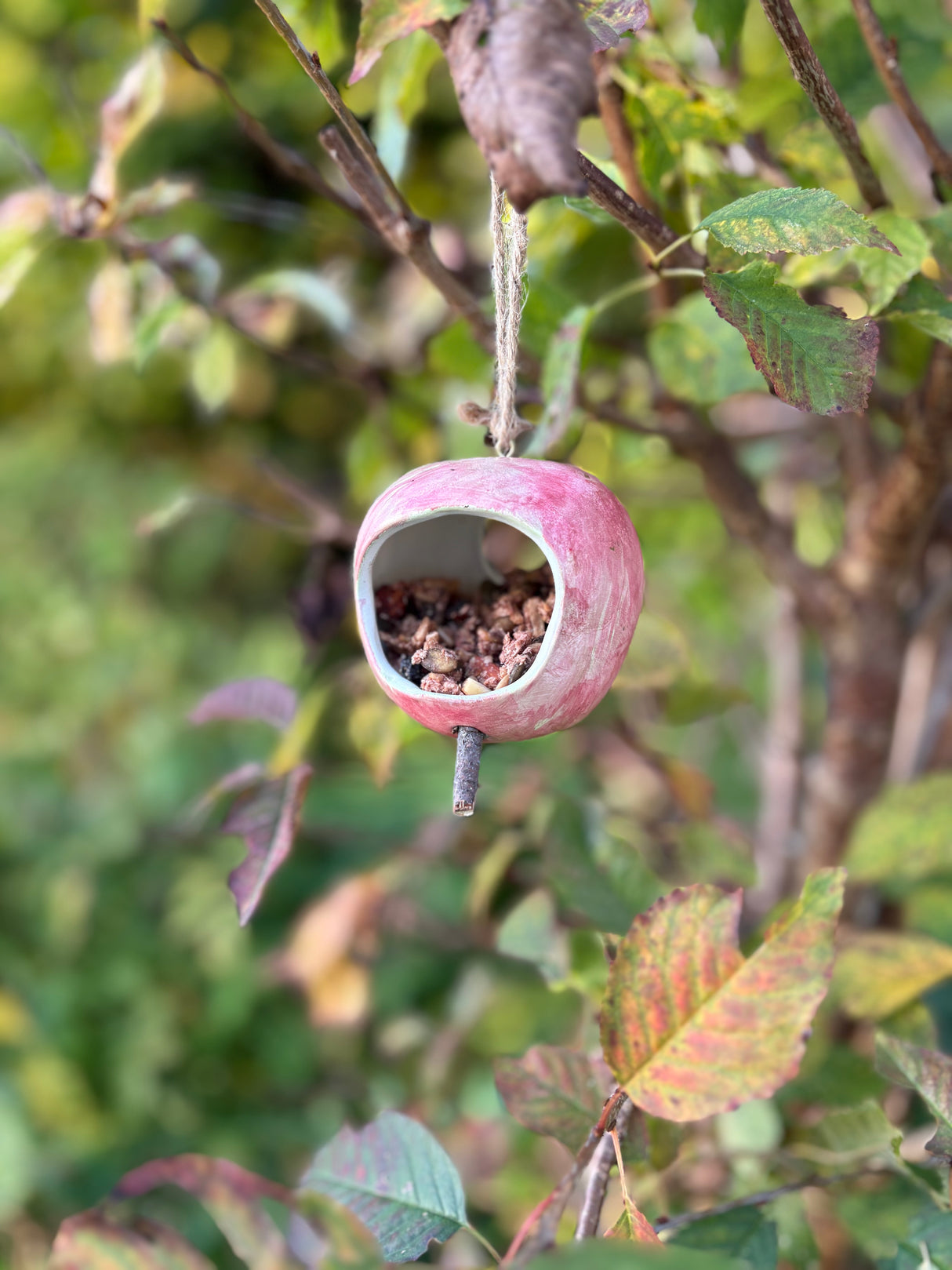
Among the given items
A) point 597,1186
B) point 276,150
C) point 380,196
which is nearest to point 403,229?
point 380,196

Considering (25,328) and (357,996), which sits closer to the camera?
(357,996)

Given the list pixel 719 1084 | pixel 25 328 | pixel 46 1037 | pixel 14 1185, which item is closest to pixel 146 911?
pixel 46 1037

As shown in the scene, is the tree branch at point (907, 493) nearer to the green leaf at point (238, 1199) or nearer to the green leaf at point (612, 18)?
the green leaf at point (612, 18)

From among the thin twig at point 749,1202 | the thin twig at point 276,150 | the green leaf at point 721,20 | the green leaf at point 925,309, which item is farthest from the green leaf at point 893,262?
the thin twig at point 749,1202

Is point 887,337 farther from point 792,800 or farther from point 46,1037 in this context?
point 46,1037

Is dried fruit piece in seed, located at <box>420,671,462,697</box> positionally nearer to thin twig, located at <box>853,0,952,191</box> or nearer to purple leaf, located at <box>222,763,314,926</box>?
purple leaf, located at <box>222,763,314,926</box>

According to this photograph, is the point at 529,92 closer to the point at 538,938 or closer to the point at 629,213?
the point at 629,213

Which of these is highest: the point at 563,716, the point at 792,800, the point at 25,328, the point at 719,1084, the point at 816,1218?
the point at 25,328
